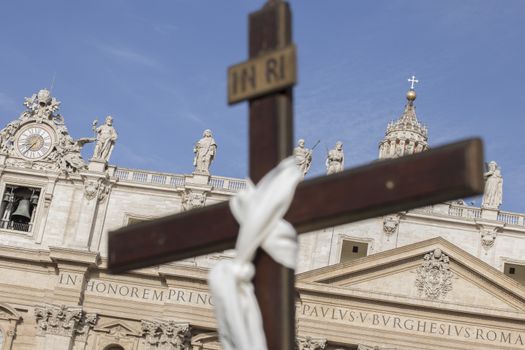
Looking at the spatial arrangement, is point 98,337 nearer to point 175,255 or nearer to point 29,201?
point 29,201

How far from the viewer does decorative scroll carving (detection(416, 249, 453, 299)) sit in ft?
142

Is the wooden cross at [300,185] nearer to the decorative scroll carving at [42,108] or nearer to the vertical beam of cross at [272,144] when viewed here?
the vertical beam of cross at [272,144]

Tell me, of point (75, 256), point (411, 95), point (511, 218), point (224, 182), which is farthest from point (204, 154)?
point (411, 95)

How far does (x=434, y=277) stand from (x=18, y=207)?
1718cm

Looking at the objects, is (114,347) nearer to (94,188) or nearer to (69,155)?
(94,188)

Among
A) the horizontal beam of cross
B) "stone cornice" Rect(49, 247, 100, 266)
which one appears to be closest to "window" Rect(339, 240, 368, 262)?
"stone cornice" Rect(49, 247, 100, 266)

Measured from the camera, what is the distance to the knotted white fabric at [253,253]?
258 inches

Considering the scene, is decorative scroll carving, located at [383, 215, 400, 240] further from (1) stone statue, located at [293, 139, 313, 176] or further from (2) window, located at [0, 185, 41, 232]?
(2) window, located at [0, 185, 41, 232]

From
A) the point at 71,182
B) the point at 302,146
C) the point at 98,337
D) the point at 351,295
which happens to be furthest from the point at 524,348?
the point at 71,182

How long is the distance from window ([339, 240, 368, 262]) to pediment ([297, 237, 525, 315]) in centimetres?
192

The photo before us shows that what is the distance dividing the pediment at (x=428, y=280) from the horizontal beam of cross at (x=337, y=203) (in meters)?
35.7

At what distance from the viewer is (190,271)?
143 feet

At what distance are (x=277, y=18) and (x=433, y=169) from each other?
4.44 feet

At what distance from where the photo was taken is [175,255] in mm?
7363
